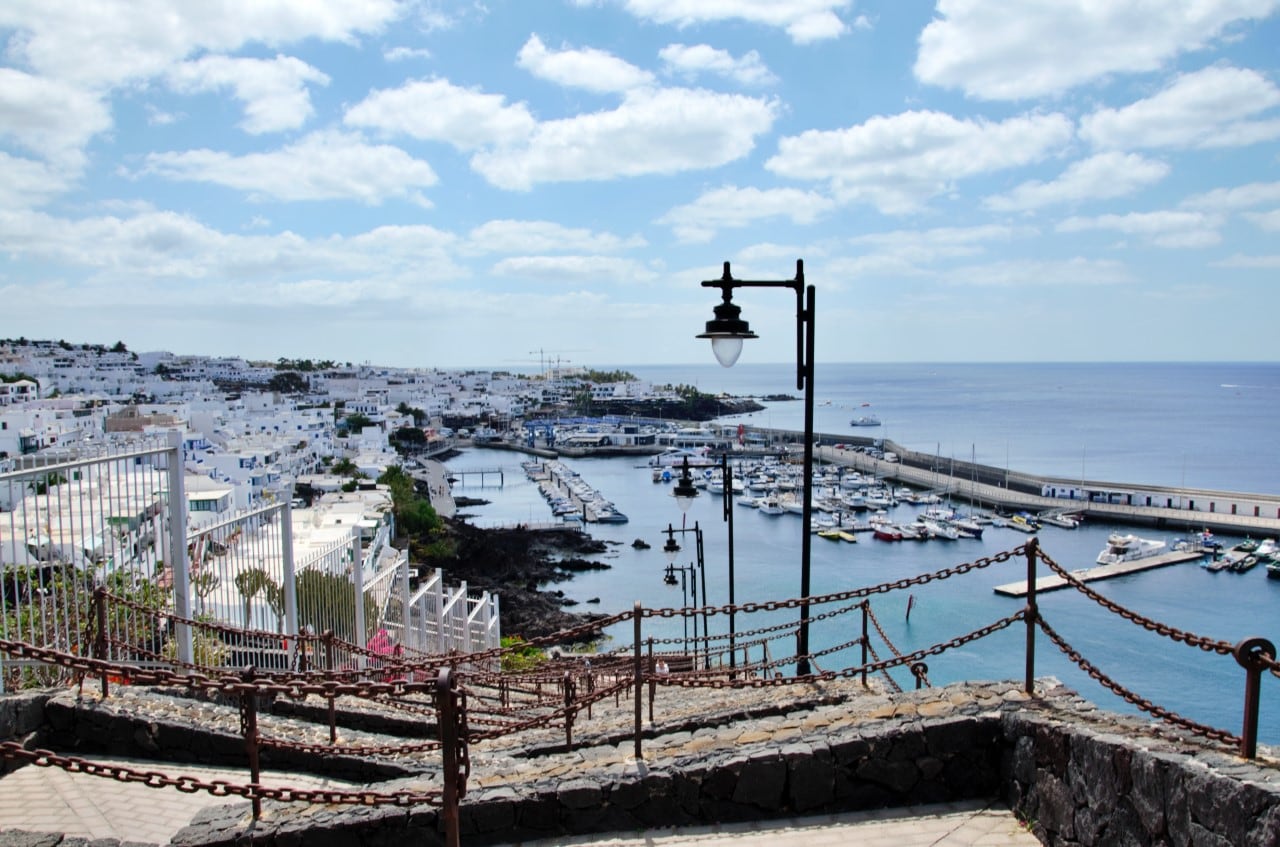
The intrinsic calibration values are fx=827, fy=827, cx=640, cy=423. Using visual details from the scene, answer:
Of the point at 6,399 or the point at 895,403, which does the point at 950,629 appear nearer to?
the point at 6,399

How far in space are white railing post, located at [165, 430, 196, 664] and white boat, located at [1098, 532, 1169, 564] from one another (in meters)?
39.2

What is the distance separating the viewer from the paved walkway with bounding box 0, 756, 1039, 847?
364cm

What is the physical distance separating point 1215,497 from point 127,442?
59.5 meters

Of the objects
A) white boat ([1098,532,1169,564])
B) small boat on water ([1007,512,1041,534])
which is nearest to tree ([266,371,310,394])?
small boat on water ([1007,512,1041,534])

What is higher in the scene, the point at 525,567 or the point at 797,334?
the point at 797,334

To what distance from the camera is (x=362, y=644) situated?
843cm

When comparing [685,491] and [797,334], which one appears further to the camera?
[685,491]

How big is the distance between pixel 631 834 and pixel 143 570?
3995mm

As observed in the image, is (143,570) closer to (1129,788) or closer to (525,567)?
(1129,788)

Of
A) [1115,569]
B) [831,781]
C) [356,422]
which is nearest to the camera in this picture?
[831,781]

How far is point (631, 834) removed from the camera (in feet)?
12.5

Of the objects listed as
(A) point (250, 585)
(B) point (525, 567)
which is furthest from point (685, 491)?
(B) point (525, 567)

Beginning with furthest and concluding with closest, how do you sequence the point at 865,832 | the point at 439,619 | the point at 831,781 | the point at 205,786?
the point at 439,619, the point at 831,781, the point at 865,832, the point at 205,786

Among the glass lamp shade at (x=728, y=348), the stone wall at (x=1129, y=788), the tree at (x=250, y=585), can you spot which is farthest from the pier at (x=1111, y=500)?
the tree at (x=250, y=585)
